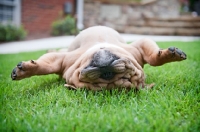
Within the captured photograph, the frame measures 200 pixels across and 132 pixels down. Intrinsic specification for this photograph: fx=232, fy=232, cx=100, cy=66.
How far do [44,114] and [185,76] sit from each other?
60.0 inches

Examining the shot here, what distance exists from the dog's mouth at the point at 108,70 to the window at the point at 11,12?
29.6ft

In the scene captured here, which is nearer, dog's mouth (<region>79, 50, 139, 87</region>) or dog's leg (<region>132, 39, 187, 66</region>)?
dog's mouth (<region>79, 50, 139, 87</region>)

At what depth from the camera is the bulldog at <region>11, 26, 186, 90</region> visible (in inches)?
64.4

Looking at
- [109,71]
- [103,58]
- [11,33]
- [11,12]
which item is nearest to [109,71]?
[109,71]

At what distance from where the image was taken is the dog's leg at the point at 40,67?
5.81 feet

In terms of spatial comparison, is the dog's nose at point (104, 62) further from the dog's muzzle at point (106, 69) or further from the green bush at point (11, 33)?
the green bush at point (11, 33)

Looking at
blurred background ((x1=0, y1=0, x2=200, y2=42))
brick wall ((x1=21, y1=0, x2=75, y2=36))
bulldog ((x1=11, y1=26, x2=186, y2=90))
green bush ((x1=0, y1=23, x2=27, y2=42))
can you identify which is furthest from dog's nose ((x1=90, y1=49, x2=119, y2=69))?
brick wall ((x1=21, y1=0, x2=75, y2=36))

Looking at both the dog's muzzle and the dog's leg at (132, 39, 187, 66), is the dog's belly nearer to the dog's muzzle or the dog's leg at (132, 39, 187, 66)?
the dog's muzzle

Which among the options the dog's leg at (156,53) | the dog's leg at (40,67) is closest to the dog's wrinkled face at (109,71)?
the dog's leg at (156,53)

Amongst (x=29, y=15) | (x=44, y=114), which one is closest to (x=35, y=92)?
(x=44, y=114)

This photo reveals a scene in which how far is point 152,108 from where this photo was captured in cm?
151

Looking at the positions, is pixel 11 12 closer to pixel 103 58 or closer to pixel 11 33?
pixel 11 33

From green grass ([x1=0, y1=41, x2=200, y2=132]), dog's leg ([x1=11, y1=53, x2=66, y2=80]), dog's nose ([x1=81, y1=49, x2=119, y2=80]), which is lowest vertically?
green grass ([x1=0, y1=41, x2=200, y2=132])

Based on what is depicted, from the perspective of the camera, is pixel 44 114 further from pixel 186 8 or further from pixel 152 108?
pixel 186 8
